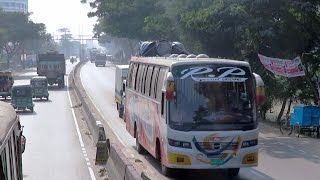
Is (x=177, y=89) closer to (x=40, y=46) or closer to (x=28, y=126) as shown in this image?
(x=28, y=126)

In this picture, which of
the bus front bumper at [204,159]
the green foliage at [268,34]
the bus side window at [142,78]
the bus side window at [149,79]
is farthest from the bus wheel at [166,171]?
the green foliage at [268,34]

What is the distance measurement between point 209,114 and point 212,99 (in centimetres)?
38

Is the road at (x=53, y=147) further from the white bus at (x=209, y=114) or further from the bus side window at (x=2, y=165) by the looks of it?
the bus side window at (x=2, y=165)

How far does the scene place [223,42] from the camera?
3095 cm

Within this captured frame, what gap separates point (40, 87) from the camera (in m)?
47.2

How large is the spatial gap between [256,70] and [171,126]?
1675 centimetres

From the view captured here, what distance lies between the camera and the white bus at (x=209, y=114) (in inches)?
556

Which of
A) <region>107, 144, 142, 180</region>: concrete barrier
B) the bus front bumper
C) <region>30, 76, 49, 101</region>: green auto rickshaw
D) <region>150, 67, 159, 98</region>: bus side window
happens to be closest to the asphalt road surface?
<region>107, 144, 142, 180</region>: concrete barrier

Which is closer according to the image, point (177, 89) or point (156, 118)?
point (177, 89)

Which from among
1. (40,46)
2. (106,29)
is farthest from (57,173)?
(40,46)

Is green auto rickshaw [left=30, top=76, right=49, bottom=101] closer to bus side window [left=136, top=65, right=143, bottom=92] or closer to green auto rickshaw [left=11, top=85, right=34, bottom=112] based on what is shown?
green auto rickshaw [left=11, top=85, right=34, bottom=112]

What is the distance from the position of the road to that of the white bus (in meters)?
3.57

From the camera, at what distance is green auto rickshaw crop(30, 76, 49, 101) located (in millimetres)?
46469

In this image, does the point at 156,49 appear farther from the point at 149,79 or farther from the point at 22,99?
the point at 22,99
